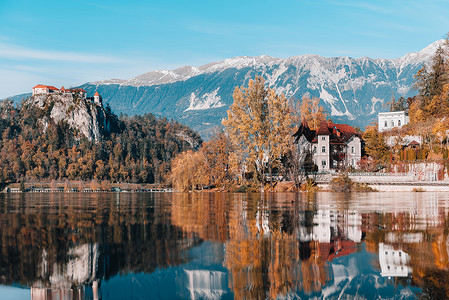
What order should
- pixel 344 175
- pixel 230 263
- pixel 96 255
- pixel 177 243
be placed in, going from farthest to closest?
pixel 344 175 < pixel 177 243 < pixel 96 255 < pixel 230 263

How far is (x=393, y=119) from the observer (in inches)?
5502

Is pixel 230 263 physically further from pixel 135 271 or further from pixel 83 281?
pixel 83 281

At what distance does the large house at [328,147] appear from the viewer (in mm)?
98938

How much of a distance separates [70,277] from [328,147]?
91.5 meters

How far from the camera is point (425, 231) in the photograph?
18.6m

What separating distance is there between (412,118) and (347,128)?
49.9ft

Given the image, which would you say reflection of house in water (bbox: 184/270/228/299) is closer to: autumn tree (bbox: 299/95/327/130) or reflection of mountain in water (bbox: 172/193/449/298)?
reflection of mountain in water (bbox: 172/193/449/298)

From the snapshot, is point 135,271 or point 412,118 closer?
point 135,271

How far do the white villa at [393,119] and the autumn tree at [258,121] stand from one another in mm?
76092

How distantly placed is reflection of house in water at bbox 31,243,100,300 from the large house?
284 feet

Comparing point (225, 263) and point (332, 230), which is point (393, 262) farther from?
point (332, 230)

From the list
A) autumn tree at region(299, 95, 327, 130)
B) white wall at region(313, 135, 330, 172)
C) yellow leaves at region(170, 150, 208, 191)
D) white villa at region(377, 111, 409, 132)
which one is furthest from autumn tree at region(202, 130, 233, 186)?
white villa at region(377, 111, 409, 132)

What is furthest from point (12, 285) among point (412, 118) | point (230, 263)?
point (412, 118)

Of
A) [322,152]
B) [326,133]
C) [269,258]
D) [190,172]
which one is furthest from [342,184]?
[269,258]
